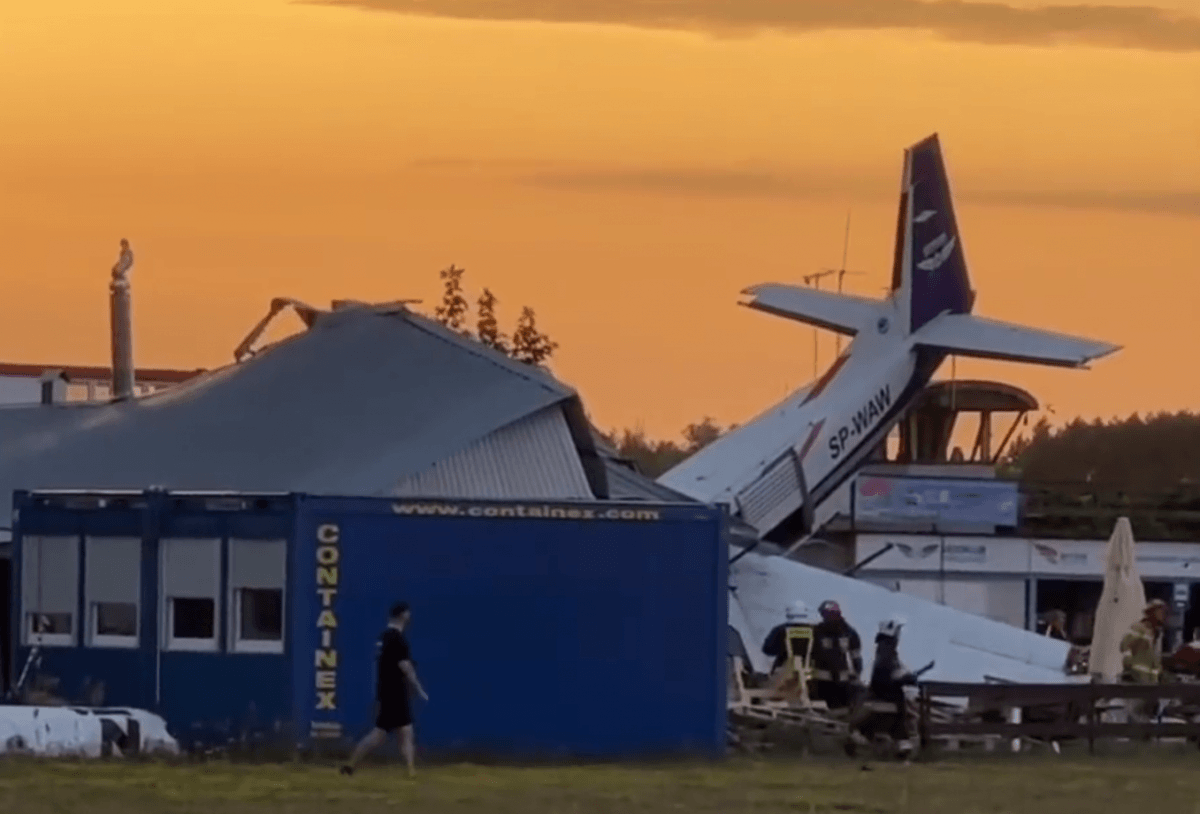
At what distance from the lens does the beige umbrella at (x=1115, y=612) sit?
1393 inches

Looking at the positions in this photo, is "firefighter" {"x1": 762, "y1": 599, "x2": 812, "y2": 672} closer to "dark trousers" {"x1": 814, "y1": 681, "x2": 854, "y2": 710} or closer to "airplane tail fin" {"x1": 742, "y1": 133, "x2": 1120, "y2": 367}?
"dark trousers" {"x1": 814, "y1": 681, "x2": 854, "y2": 710}

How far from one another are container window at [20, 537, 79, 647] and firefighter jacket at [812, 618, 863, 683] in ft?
23.9

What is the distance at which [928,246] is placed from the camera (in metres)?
66.0

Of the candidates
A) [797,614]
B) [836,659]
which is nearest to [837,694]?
[836,659]

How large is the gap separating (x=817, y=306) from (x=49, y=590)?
116 feet

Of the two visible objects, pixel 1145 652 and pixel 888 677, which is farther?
pixel 1145 652

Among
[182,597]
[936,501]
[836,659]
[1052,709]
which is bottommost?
[1052,709]

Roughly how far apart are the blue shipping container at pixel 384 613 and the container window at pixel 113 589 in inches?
0.8

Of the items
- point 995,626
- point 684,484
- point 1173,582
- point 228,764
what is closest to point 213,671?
point 228,764

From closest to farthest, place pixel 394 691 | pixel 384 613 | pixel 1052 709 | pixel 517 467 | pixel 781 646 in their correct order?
pixel 394 691 < pixel 384 613 < pixel 1052 709 < pixel 781 646 < pixel 517 467

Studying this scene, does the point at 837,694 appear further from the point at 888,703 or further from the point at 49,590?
the point at 49,590

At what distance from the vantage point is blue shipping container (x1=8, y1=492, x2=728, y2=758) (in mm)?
27891

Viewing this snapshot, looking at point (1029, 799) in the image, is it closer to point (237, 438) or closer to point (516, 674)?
point (516, 674)

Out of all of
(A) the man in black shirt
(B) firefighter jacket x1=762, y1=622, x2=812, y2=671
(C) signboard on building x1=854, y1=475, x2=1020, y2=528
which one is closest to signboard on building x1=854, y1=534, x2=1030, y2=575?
(C) signboard on building x1=854, y1=475, x2=1020, y2=528
